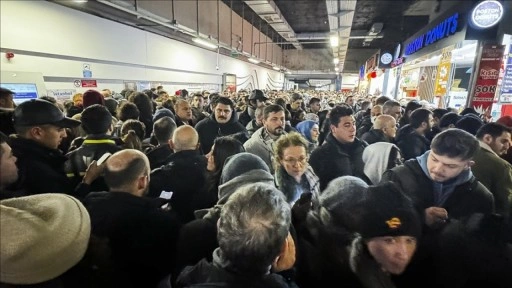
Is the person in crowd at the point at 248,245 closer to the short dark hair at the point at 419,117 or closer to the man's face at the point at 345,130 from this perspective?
the man's face at the point at 345,130

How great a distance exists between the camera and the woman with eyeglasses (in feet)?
7.38

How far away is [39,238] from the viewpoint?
0.97 meters

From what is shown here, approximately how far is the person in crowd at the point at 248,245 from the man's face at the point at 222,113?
312cm

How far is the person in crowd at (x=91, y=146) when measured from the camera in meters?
2.36

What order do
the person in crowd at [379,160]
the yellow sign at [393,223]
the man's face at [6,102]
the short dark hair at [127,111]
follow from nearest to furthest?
the yellow sign at [393,223], the person in crowd at [379,160], the man's face at [6,102], the short dark hair at [127,111]

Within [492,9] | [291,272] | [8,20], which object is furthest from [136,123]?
[492,9]

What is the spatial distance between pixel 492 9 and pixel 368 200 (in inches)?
269

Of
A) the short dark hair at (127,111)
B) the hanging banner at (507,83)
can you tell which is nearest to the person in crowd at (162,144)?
the short dark hair at (127,111)

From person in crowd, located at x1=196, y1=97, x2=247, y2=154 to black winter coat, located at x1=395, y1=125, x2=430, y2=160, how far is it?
2018 mm

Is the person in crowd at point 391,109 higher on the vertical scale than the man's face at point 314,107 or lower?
higher

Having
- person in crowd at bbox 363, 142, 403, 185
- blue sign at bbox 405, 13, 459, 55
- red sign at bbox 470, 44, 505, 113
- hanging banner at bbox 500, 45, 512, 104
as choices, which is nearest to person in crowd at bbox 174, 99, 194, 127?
person in crowd at bbox 363, 142, 403, 185

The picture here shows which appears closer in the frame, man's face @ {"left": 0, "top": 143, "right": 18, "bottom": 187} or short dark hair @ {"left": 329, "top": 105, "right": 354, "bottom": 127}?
man's face @ {"left": 0, "top": 143, "right": 18, "bottom": 187}

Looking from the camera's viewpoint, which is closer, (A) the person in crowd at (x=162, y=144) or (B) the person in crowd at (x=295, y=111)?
(A) the person in crowd at (x=162, y=144)

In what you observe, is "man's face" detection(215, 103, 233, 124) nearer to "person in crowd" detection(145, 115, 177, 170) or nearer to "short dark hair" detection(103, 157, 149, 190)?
"person in crowd" detection(145, 115, 177, 170)
